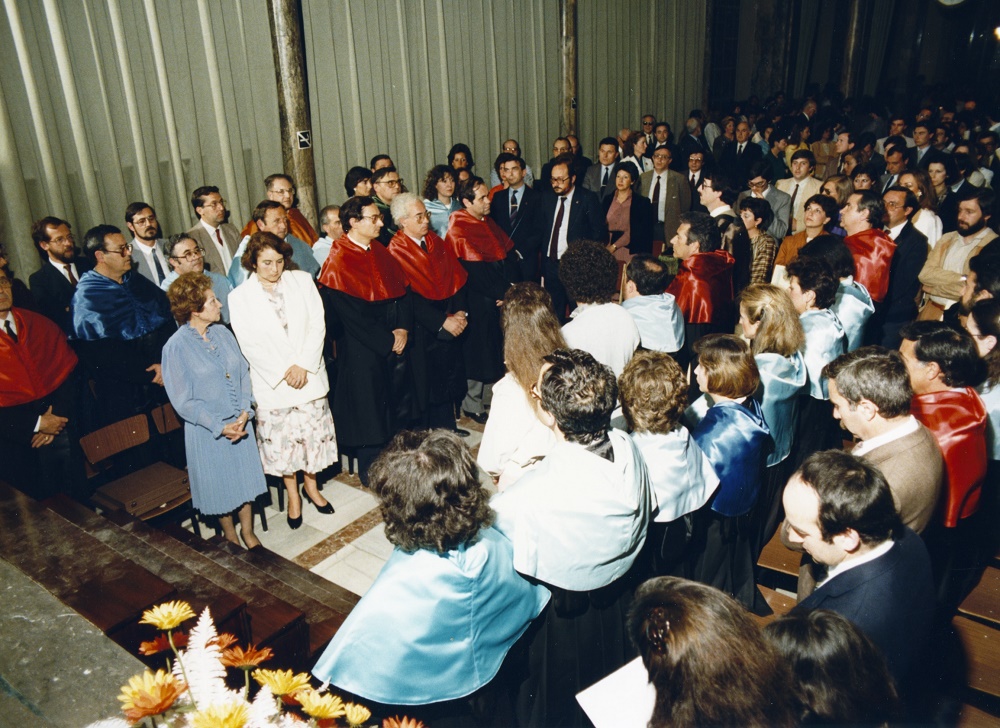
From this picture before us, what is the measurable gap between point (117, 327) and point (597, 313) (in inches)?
112

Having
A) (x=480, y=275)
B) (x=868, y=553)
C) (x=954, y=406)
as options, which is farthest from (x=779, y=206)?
(x=868, y=553)

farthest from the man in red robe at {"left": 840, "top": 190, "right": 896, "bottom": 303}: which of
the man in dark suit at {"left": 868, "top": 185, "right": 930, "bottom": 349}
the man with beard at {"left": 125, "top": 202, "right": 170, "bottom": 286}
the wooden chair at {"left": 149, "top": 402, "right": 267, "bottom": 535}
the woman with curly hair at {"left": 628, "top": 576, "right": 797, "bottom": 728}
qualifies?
the man with beard at {"left": 125, "top": 202, "right": 170, "bottom": 286}

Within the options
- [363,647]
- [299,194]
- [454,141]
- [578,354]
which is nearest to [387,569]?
[363,647]

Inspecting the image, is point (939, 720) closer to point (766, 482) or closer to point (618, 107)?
point (766, 482)

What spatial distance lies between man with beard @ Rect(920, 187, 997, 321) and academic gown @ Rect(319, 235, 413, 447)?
3.74 meters

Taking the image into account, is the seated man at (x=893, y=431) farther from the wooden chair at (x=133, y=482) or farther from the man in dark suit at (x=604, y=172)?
the man in dark suit at (x=604, y=172)

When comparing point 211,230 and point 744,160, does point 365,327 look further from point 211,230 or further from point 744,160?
point 744,160

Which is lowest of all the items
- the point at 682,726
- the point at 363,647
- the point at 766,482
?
the point at 766,482

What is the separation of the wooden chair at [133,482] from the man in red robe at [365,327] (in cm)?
105

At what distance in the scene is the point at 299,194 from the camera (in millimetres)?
6785

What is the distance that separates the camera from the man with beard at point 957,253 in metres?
4.66

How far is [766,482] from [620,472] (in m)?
1.50

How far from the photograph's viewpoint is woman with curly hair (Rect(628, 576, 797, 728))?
1.24 m

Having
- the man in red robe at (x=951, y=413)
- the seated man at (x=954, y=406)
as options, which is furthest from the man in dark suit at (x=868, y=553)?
the seated man at (x=954, y=406)
